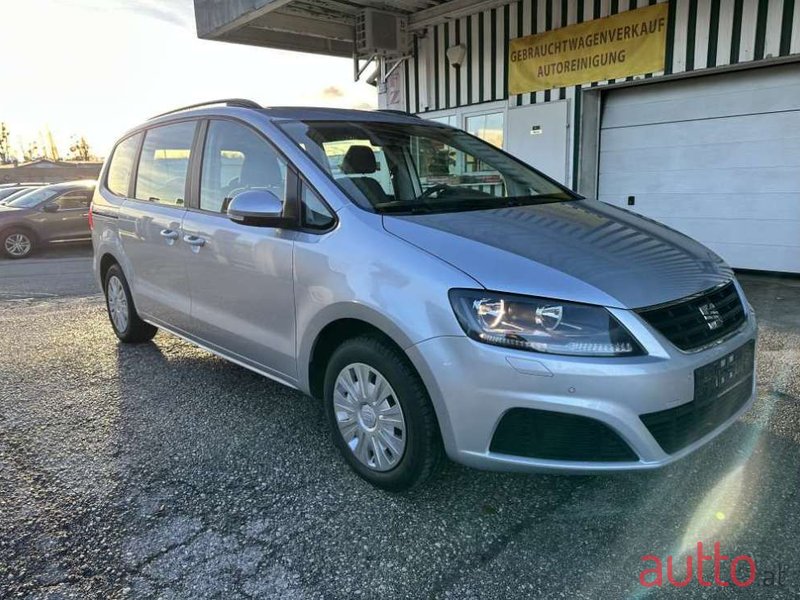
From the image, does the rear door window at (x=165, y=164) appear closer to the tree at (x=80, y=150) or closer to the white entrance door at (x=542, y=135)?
the white entrance door at (x=542, y=135)

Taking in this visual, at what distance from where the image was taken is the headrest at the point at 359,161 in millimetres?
3057

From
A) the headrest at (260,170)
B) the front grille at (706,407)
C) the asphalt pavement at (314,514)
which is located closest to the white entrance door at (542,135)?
the asphalt pavement at (314,514)

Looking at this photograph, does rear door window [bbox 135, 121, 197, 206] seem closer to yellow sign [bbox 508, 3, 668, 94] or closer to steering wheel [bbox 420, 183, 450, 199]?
steering wheel [bbox 420, 183, 450, 199]

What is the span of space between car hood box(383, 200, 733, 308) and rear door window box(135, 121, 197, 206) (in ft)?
6.01

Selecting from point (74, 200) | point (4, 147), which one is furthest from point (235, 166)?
point (4, 147)

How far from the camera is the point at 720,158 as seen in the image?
7.41 meters

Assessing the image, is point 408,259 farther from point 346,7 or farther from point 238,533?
point 346,7

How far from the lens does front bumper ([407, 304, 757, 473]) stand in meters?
2.09

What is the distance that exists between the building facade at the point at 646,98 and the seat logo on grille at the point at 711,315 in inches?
220

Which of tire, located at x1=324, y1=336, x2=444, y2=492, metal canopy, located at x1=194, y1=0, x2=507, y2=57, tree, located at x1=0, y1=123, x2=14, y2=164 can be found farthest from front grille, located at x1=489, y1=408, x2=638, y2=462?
tree, located at x1=0, y1=123, x2=14, y2=164

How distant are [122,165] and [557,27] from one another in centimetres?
621

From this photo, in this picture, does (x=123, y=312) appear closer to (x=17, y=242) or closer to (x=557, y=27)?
(x=557, y=27)

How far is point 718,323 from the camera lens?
94.9 inches

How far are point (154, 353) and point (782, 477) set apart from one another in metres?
4.31
